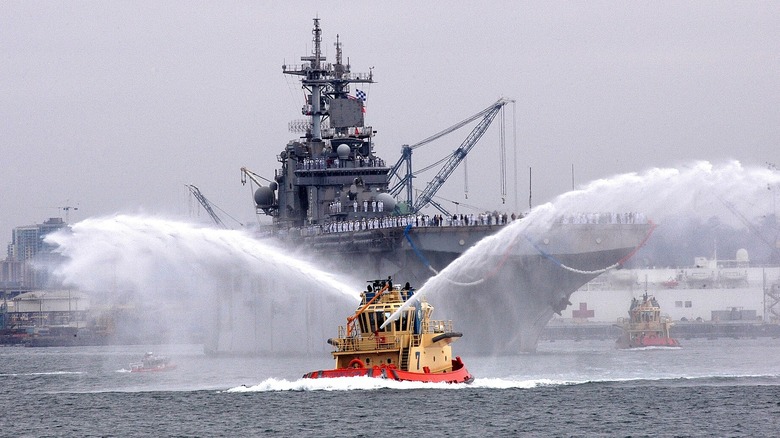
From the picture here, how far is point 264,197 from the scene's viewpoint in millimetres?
117562

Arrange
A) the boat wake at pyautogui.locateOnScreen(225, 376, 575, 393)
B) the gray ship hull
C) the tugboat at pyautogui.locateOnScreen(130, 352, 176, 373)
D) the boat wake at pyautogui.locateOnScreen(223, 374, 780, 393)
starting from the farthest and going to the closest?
the tugboat at pyautogui.locateOnScreen(130, 352, 176, 373) < the gray ship hull < the boat wake at pyautogui.locateOnScreen(223, 374, 780, 393) < the boat wake at pyautogui.locateOnScreen(225, 376, 575, 393)

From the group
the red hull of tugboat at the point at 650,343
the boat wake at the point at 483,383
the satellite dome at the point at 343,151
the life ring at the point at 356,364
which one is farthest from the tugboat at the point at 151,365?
the red hull of tugboat at the point at 650,343

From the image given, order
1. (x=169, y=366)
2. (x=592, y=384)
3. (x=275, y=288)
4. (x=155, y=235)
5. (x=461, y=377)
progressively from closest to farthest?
(x=461, y=377)
(x=592, y=384)
(x=155, y=235)
(x=169, y=366)
(x=275, y=288)

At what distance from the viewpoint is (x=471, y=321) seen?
311 feet

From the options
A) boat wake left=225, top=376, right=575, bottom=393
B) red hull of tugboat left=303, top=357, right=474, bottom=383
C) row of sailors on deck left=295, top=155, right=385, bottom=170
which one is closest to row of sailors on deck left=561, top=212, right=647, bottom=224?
boat wake left=225, top=376, right=575, bottom=393

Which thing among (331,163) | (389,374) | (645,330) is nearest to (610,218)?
(331,163)

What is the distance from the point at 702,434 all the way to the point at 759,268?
121 meters

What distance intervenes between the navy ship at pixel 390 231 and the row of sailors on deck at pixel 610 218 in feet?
0.28

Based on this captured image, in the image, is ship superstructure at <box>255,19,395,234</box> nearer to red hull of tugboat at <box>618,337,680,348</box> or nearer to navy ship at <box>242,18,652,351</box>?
navy ship at <box>242,18,652,351</box>

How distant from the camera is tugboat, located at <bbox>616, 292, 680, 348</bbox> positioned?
384 ft

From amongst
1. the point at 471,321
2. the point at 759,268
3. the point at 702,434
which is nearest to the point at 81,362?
the point at 471,321

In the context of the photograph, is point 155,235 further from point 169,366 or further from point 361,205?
point 361,205

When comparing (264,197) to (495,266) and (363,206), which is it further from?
(495,266)

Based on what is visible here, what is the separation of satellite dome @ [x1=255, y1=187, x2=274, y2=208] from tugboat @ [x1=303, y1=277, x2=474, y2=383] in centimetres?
5312
